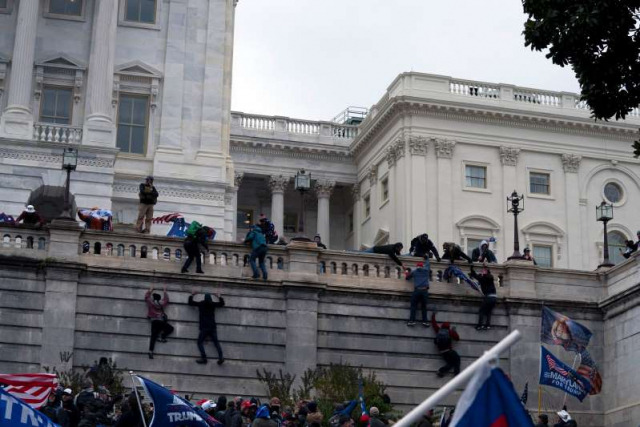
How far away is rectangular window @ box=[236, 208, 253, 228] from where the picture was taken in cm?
7800

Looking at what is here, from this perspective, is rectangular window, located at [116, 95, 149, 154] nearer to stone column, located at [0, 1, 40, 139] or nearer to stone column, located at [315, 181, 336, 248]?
stone column, located at [0, 1, 40, 139]

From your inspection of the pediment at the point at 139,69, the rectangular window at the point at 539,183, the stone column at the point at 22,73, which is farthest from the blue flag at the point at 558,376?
the rectangular window at the point at 539,183

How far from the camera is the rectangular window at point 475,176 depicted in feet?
233

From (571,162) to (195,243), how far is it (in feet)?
133

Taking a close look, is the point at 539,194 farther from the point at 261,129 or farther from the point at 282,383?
the point at 282,383

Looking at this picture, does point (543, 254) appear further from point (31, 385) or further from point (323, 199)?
point (31, 385)

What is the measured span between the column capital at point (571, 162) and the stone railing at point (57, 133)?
1227 inches

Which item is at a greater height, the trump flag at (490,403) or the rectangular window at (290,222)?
the rectangular window at (290,222)

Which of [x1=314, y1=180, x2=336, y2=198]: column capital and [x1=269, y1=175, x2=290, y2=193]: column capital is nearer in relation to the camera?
[x1=269, y1=175, x2=290, y2=193]: column capital

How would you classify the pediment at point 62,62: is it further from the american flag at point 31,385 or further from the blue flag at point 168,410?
the blue flag at point 168,410

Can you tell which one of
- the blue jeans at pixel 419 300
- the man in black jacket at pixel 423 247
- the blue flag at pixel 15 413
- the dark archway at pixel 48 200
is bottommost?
the blue flag at pixel 15 413

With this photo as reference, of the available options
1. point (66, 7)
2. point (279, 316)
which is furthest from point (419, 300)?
point (66, 7)

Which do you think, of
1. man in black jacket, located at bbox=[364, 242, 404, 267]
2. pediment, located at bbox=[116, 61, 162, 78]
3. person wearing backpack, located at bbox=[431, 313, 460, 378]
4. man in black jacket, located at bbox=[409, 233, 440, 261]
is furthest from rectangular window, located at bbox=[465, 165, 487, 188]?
person wearing backpack, located at bbox=[431, 313, 460, 378]

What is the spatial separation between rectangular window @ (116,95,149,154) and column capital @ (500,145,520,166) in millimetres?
24134
